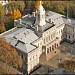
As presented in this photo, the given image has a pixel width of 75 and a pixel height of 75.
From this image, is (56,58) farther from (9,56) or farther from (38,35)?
(9,56)

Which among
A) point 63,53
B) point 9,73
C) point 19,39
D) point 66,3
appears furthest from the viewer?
point 66,3

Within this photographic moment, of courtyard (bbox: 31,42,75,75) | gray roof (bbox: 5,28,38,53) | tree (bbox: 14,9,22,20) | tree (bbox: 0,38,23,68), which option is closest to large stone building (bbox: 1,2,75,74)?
gray roof (bbox: 5,28,38,53)

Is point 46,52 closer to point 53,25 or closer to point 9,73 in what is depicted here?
point 53,25

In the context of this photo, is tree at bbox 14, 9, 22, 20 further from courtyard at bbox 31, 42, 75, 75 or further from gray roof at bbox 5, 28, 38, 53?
courtyard at bbox 31, 42, 75, 75

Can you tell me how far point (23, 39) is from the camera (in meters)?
99.4

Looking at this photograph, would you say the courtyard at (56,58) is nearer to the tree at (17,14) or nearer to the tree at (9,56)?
the tree at (9,56)

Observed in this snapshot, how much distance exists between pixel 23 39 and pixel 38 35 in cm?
658

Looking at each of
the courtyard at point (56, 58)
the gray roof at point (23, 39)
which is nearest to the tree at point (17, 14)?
the gray roof at point (23, 39)

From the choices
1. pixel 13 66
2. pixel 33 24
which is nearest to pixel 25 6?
pixel 33 24

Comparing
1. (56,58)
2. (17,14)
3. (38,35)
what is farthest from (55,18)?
(17,14)

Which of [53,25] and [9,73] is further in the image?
[53,25]

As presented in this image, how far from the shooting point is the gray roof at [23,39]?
9600 cm

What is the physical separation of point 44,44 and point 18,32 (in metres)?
9.28

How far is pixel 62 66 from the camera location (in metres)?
88.8
